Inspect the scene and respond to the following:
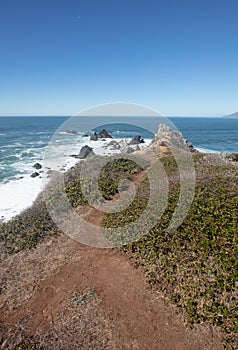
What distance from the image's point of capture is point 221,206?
8.87 metres

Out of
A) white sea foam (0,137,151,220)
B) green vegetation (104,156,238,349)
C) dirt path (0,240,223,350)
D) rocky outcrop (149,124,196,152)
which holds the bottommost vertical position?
white sea foam (0,137,151,220)

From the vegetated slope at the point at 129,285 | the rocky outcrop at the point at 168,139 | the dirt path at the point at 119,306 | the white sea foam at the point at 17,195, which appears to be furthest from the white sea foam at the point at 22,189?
the rocky outcrop at the point at 168,139

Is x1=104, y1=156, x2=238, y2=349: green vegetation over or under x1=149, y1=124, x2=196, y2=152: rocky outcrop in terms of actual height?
under

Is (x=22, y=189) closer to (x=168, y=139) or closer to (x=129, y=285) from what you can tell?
(x=168, y=139)

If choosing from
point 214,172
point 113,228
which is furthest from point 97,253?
point 214,172

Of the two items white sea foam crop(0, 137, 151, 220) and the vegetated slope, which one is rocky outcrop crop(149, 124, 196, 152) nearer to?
white sea foam crop(0, 137, 151, 220)

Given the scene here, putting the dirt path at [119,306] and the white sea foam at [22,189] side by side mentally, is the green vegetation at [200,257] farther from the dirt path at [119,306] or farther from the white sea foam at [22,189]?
the white sea foam at [22,189]

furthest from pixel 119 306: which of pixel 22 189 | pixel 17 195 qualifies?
pixel 22 189

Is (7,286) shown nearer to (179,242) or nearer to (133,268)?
(133,268)

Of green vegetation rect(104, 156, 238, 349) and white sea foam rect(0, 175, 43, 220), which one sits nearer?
green vegetation rect(104, 156, 238, 349)

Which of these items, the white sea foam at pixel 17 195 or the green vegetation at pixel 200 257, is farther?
the white sea foam at pixel 17 195

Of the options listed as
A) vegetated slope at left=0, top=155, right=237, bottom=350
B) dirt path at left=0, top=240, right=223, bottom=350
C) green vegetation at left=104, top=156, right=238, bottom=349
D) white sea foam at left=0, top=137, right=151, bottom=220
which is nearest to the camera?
dirt path at left=0, top=240, right=223, bottom=350

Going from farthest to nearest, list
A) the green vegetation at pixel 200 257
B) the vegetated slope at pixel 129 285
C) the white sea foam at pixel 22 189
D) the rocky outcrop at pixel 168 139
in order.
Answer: the rocky outcrop at pixel 168 139
the white sea foam at pixel 22 189
the green vegetation at pixel 200 257
the vegetated slope at pixel 129 285

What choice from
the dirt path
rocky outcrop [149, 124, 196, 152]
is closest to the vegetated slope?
the dirt path
